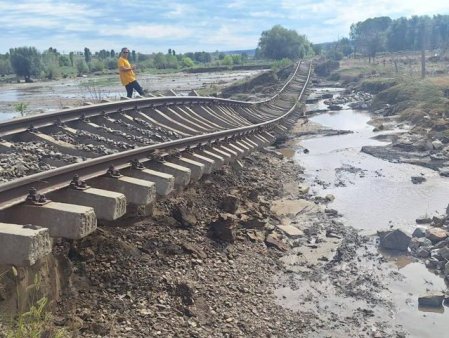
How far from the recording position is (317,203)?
1126 centimetres

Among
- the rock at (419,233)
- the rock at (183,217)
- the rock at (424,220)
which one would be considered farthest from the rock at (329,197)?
the rock at (183,217)

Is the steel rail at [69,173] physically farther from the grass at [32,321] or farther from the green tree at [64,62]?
the green tree at [64,62]

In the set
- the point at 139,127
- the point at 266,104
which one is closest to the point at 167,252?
the point at 139,127

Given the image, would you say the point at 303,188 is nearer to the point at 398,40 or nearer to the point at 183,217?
the point at 183,217

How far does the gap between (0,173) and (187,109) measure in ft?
25.3

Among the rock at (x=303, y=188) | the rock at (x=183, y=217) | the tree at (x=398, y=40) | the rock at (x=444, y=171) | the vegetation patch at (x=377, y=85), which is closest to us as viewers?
the rock at (x=183, y=217)

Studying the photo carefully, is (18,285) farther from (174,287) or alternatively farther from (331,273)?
(331,273)

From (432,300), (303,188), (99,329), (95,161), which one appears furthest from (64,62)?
(99,329)

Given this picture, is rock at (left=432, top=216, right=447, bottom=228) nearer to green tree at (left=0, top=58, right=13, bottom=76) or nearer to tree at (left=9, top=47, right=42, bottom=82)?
tree at (left=9, top=47, right=42, bottom=82)

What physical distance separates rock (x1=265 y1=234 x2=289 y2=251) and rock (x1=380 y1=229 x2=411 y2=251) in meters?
1.81

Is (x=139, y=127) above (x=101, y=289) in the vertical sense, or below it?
above

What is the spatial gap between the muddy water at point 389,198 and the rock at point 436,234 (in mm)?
797

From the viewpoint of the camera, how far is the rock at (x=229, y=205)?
26.9ft

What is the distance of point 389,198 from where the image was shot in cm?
1216
